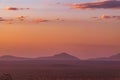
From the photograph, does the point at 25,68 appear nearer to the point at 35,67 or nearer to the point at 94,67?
the point at 35,67

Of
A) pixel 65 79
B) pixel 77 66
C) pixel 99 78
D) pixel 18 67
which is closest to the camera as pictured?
pixel 65 79

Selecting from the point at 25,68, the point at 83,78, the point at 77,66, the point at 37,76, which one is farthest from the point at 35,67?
the point at 83,78

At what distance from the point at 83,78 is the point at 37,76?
244 inches

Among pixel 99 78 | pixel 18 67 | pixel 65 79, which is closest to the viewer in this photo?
pixel 65 79

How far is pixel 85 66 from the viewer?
223ft

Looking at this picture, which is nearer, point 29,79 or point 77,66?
point 29,79

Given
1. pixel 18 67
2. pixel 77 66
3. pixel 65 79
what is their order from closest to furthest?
pixel 65 79
pixel 18 67
pixel 77 66

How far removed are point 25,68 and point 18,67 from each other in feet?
4.65

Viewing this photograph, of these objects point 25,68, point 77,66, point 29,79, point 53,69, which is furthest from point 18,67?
point 29,79

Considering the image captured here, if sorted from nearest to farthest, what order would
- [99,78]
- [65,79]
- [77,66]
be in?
1. [65,79]
2. [99,78]
3. [77,66]

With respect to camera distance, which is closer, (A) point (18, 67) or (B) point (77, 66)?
(A) point (18, 67)

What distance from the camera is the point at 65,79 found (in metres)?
47.6

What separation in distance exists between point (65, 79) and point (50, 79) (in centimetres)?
186

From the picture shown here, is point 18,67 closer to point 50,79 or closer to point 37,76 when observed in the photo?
point 37,76
